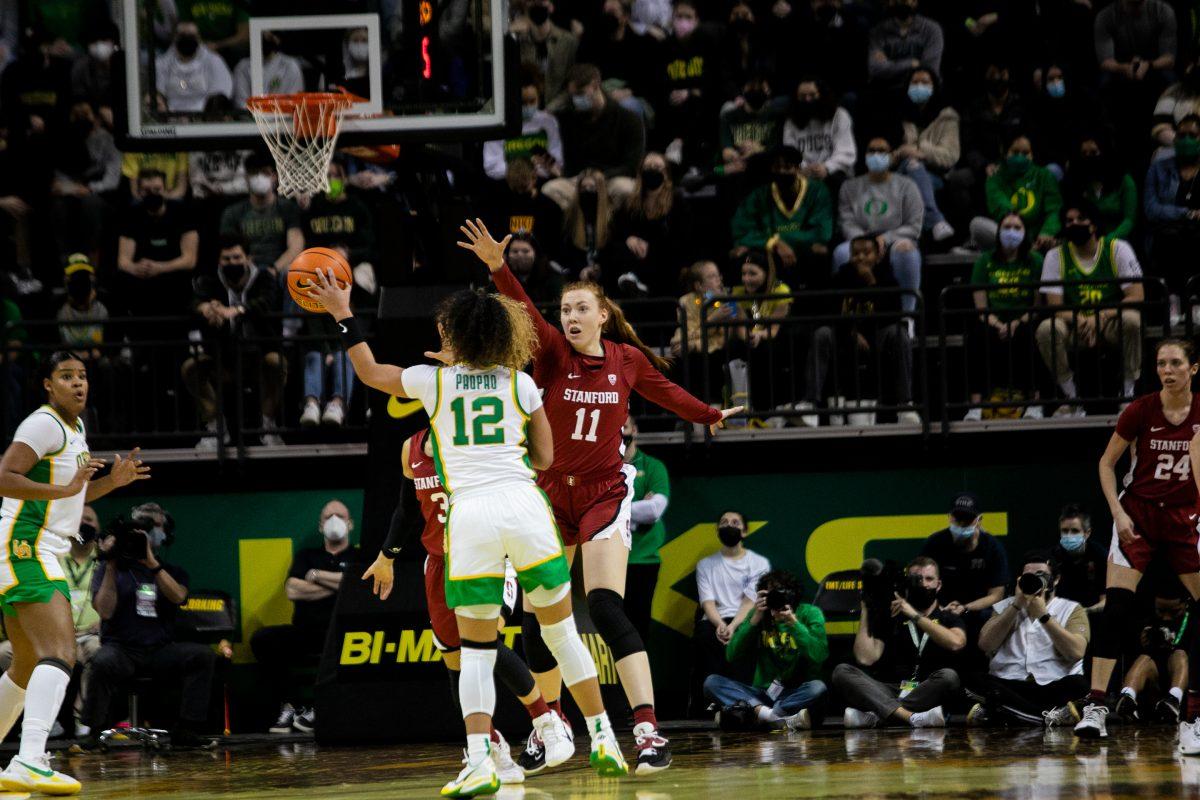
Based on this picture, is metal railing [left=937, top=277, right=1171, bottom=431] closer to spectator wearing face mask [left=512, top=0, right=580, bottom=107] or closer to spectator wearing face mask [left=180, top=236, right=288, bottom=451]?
spectator wearing face mask [left=512, top=0, right=580, bottom=107]

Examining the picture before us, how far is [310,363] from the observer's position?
14.1 meters

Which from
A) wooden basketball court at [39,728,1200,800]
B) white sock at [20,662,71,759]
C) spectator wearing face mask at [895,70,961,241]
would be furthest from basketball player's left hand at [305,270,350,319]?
spectator wearing face mask at [895,70,961,241]

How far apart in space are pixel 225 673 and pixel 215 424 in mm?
2166

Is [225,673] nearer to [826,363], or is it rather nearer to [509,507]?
[826,363]

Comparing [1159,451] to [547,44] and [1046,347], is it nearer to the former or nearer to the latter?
[1046,347]

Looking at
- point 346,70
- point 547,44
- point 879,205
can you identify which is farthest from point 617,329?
point 547,44

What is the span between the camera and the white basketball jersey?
23.7ft

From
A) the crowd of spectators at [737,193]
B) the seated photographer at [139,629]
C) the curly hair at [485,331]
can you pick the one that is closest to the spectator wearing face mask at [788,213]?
the crowd of spectators at [737,193]

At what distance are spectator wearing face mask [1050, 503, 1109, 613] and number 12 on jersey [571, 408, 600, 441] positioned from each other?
5569mm

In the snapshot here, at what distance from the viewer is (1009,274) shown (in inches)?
551

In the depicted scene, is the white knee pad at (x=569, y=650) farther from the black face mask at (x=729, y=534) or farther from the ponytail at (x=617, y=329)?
the black face mask at (x=729, y=534)

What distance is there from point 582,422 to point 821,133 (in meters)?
8.06

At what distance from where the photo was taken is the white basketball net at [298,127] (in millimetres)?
11258

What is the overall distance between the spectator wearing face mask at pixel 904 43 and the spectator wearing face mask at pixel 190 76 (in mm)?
7088
